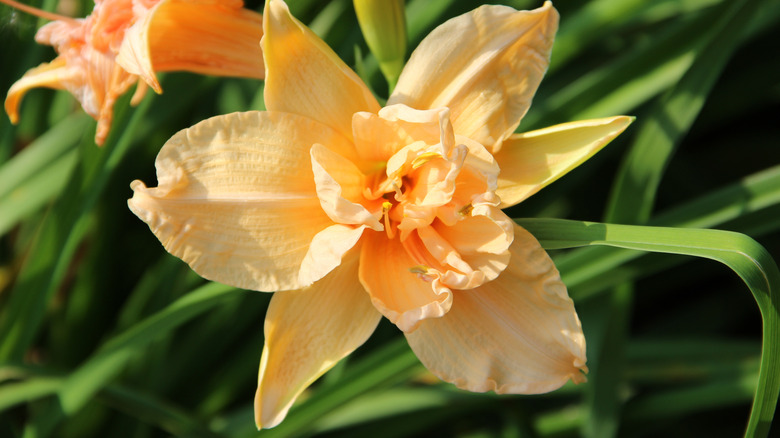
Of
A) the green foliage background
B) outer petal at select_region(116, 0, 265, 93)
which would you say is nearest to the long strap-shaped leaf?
the green foliage background

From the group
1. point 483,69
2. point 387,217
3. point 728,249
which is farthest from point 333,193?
point 728,249

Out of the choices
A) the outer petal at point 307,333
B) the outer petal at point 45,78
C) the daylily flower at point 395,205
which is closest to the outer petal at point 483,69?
the daylily flower at point 395,205

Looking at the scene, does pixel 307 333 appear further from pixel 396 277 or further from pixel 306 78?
pixel 306 78

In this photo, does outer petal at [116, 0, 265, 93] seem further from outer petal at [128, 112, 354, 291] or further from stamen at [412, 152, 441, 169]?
Answer: stamen at [412, 152, 441, 169]

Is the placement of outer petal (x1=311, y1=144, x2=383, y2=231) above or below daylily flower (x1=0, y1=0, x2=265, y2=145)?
below

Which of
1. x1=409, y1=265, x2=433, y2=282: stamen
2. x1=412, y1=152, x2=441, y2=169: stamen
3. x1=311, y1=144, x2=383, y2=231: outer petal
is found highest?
x1=412, y1=152, x2=441, y2=169: stamen

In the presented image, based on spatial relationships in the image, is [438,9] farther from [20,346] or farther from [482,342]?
[20,346]

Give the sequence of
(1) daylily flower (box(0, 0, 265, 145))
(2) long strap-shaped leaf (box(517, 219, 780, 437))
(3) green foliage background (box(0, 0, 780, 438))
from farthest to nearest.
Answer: (3) green foliage background (box(0, 0, 780, 438)) < (1) daylily flower (box(0, 0, 265, 145)) < (2) long strap-shaped leaf (box(517, 219, 780, 437))
